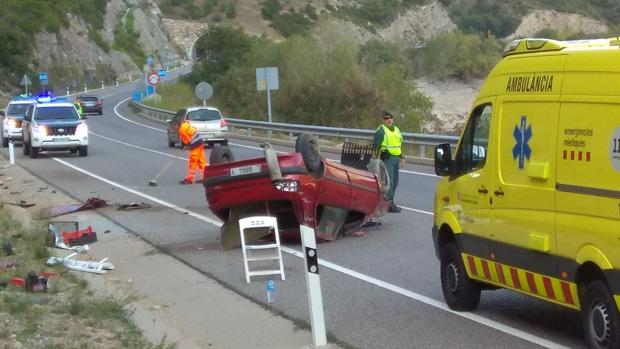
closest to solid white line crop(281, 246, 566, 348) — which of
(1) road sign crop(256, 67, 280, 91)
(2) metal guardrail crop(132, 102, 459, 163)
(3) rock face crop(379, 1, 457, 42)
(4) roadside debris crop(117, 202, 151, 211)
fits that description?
(4) roadside debris crop(117, 202, 151, 211)

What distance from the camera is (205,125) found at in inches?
1511

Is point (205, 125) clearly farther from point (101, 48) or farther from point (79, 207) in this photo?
point (101, 48)

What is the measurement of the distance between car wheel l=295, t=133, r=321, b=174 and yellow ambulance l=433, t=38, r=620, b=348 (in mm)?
3933

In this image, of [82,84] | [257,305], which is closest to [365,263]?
[257,305]

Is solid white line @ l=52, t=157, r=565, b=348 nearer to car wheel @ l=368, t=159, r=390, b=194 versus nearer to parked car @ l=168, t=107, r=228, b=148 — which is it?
car wheel @ l=368, t=159, r=390, b=194

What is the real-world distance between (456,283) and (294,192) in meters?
4.25

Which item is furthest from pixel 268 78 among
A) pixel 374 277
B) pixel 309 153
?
pixel 374 277

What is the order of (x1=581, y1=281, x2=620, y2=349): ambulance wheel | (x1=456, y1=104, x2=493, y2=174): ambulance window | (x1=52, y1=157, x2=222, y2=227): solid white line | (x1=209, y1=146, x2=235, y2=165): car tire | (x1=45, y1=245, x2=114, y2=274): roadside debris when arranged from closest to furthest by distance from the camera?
(x1=581, y1=281, x2=620, y2=349): ambulance wheel < (x1=456, y1=104, x2=493, y2=174): ambulance window < (x1=45, y1=245, x2=114, y2=274): roadside debris < (x1=209, y1=146, x2=235, y2=165): car tire < (x1=52, y1=157, x2=222, y2=227): solid white line

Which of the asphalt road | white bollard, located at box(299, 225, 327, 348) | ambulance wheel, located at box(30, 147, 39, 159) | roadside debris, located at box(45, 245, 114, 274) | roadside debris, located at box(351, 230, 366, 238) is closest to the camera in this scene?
white bollard, located at box(299, 225, 327, 348)

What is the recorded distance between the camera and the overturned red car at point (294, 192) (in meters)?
13.5

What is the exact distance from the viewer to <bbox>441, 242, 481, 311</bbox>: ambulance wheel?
31.1ft

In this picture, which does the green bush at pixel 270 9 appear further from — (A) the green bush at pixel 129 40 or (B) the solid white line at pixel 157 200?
(B) the solid white line at pixel 157 200

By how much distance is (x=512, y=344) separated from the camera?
8234 millimetres

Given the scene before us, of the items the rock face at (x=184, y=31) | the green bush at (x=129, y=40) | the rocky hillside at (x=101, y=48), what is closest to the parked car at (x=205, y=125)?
the rocky hillside at (x=101, y=48)
